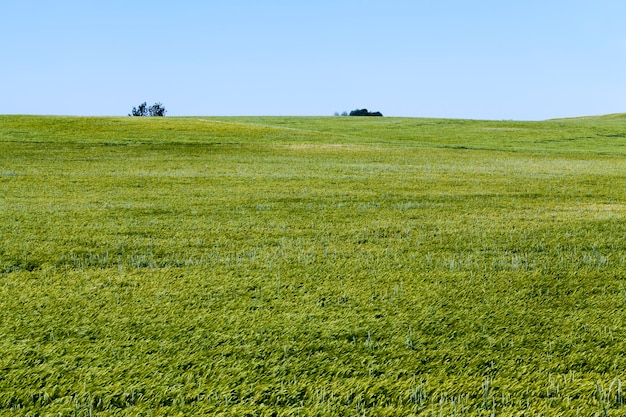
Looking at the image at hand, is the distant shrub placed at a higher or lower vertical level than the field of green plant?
higher

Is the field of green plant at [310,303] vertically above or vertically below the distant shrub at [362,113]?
below

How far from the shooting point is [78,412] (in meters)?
3.31

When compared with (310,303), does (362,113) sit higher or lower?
higher

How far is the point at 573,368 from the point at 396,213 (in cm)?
711

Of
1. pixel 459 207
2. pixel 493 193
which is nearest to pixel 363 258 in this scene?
pixel 459 207

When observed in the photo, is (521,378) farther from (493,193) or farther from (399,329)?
(493,193)

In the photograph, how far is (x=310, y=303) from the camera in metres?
5.20

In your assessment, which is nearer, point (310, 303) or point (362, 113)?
point (310, 303)

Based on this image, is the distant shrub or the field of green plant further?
the distant shrub

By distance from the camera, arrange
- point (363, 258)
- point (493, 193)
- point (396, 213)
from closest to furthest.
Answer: point (363, 258)
point (396, 213)
point (493, 193)

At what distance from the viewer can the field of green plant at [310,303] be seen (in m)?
3.56

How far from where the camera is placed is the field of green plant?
3.56 metres

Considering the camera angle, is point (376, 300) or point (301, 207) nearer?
point (376, 300)

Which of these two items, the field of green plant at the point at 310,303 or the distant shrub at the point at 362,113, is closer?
the field of green plant at the point at 310,303
